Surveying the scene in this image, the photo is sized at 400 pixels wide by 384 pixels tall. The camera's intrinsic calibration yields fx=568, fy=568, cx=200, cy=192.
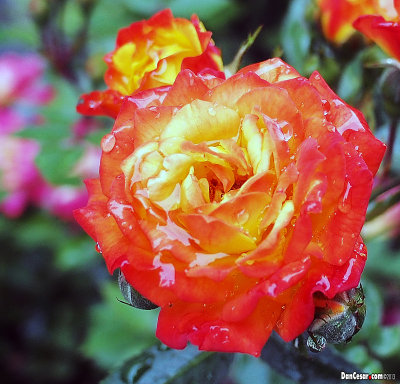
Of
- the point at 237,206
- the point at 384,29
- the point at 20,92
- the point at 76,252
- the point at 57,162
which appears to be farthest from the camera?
the point at 20,92

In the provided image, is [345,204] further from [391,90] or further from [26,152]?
[26,152]

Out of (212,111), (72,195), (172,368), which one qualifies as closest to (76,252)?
(72,195)

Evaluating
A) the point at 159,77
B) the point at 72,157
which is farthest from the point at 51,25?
the point at 159,77

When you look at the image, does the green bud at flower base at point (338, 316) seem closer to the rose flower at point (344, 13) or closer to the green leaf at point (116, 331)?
the rose flower at point (344, 13)

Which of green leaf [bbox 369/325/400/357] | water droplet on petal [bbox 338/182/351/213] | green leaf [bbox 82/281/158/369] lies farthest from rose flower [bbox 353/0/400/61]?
green leaf [bbox 82/281/158/369]

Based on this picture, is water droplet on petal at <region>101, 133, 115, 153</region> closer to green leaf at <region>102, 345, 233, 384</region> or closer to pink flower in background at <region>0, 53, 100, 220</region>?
green leaf at <region>102, 345, 233, 384</region>

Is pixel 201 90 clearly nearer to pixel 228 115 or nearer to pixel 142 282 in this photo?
pixel 228 115
